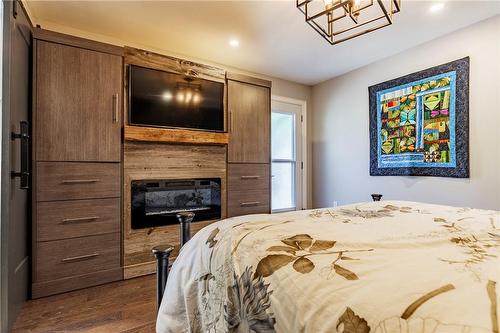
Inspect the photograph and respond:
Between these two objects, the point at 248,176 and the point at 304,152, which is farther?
the point at 304,152

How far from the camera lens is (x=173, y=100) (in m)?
2.64

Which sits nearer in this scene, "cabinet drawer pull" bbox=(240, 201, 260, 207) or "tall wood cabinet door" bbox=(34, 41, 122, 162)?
"tall wood cabinet door" bbox=(34, 41, 122, 162)

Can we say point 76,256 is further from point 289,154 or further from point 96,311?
point 289,154

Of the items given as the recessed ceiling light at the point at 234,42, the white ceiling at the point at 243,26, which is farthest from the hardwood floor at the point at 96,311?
the recessed ceiling light at the point at 234,42

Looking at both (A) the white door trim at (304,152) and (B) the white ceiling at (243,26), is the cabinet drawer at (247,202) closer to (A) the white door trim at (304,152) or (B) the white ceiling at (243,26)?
(A) the white door trim at (304,152)

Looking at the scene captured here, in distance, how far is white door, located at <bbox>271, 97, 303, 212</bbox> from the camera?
412 centimetres

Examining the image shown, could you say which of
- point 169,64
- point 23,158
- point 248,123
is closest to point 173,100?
point 169,64

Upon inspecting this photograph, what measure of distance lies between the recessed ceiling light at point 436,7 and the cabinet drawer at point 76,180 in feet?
10.2

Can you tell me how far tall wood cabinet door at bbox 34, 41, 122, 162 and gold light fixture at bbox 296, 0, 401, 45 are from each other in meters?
1.75

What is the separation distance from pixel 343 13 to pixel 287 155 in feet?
7.37

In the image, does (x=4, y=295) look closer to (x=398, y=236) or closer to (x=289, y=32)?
(x=398, y=236)

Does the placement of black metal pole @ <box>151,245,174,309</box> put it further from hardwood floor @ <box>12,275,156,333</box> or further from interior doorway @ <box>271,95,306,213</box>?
interior doorway @ <box>271,95,306,213</box>

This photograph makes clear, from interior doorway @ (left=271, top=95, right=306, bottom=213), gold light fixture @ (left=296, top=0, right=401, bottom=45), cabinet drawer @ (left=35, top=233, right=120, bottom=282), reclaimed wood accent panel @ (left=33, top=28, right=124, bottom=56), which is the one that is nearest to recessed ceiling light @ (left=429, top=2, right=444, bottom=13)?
gold light fixture @ (left=296, top=0, right=401, bottom=45)

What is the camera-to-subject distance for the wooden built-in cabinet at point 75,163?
6.68 feet
